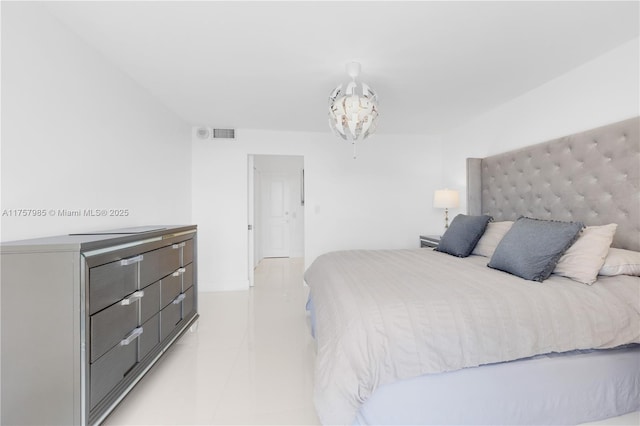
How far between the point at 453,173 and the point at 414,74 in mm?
2197

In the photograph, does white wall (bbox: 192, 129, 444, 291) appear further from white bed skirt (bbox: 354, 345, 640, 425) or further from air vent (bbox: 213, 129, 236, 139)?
white bed skirt (bbox: 354, 345, 640, 425)

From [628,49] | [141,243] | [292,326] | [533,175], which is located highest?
[628,49]

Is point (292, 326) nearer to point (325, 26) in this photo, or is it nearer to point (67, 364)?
point (67, 364)

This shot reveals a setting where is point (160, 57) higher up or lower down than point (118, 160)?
higher up

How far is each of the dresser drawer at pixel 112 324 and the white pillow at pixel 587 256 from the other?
8.73 ft

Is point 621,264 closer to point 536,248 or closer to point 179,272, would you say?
point 536,248

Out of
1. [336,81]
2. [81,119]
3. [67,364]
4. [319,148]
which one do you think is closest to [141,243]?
[67,364]

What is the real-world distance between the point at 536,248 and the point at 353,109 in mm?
1601

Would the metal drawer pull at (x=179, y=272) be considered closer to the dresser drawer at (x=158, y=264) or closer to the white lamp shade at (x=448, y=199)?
the dresser drawer at (x=158, y=264)

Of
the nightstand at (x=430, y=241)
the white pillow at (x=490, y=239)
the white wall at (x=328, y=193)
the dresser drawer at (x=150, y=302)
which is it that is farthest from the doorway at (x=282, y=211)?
the dresser drawer at (x=150, y=302)

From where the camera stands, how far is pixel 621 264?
1.72 metres

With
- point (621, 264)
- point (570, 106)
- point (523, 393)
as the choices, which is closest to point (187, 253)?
point (523, 393)

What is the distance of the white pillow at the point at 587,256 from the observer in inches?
65.5

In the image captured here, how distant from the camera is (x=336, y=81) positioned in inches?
100
